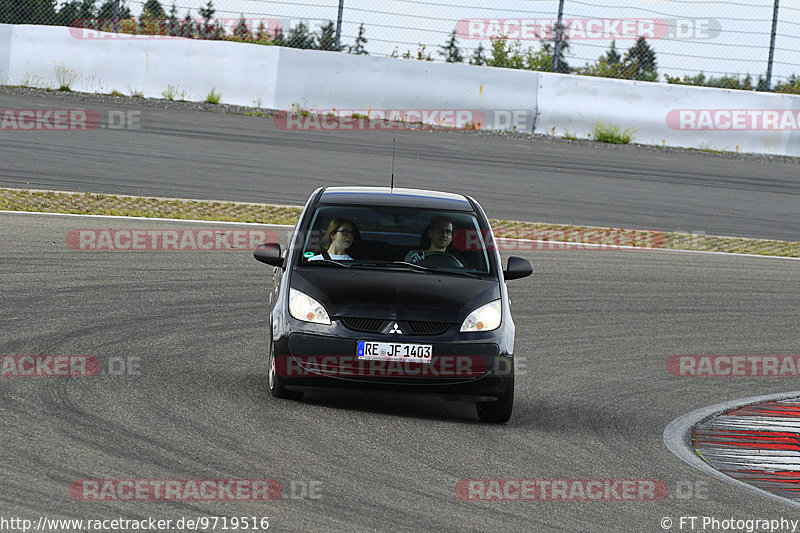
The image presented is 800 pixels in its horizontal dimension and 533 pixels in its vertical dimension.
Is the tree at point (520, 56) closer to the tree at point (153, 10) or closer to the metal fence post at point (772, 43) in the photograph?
the metal fence post at point (772, 43)

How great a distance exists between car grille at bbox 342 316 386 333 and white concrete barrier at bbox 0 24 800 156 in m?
14.5

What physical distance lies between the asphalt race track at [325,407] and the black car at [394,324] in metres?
0.25

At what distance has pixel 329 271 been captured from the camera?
7.91m

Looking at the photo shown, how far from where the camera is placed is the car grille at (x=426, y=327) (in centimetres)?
741

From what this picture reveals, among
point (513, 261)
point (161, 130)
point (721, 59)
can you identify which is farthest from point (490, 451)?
point (721, 59)

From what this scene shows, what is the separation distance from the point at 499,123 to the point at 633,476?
52.3 ft

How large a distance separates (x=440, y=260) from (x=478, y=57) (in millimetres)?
14112

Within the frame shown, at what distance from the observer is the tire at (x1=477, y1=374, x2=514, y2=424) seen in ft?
24.9

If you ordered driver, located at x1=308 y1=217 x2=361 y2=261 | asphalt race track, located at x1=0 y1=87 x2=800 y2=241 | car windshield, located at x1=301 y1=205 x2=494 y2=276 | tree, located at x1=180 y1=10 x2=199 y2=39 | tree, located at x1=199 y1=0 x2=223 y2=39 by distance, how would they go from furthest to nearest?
tree, located at x1=180 y1=10 x2=199 y2=39 < tree, located at x1=199 y1=0 x2=223 y2=39 < asphalt race track, located at x1=0 y1=87 x2=800 y2=241 < driver, located at x1=308 y1=217 x2=361 y2=261 < car windshield, located at x1=301 y1=205 x2=494 y2=276

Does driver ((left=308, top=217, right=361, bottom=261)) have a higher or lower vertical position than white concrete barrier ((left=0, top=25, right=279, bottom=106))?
lower

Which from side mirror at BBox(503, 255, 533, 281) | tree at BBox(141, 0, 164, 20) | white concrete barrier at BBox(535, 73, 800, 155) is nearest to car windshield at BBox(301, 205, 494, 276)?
side mirror at BBox(503, 255, 533, 281)

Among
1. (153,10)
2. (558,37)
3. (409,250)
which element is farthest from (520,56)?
(409,250)

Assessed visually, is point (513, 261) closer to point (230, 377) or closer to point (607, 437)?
point (607, 437)

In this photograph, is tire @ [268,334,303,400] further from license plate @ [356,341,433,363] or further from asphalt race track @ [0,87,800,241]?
asphalt race track @ [0,87,800,241]
